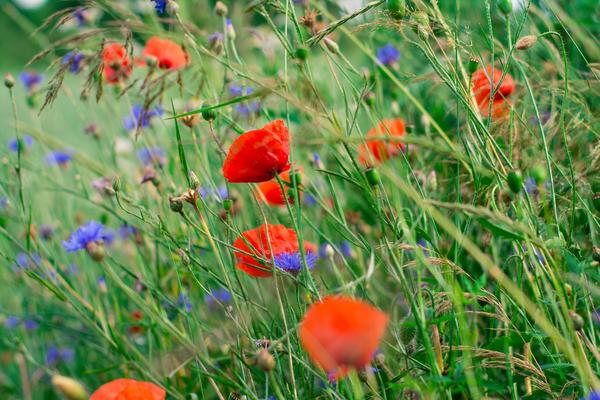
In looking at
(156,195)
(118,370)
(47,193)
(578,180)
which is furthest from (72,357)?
(578,180)

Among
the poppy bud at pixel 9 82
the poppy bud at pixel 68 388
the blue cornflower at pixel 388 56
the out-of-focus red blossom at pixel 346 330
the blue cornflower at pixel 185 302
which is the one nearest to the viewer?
the out-of-focus red blossom at pixel 346 330

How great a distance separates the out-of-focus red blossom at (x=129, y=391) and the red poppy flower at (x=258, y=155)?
0.24 metres

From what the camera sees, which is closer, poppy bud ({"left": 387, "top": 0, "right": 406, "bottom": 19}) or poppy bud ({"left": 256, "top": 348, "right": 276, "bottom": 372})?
poppy bud ({"left": 256, "top": 348, "right": 276, "bottom": 372})

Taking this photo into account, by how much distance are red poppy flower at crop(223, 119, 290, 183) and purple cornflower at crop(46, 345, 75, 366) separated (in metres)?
0.85

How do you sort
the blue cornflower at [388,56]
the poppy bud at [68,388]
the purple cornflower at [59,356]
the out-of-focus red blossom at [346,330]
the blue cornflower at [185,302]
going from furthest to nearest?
the blue cornflower at [388,56] < the purple cornflower at [59,356] < the blue cornflower at [185,302] < the poppy bud at [68,388] < the out-of-focus red blossom at [346,330]

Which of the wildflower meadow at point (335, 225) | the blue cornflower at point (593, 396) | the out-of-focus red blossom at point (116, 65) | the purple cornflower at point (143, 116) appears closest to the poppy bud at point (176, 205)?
the wildflower meadow at point (335, 225)

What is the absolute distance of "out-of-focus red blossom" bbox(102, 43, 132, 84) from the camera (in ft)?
3.51

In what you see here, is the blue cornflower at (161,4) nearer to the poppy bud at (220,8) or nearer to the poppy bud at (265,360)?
the poppy bud at (220,8)

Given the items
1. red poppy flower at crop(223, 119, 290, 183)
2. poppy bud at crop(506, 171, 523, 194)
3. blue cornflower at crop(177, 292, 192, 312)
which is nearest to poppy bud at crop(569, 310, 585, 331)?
poppy bud at crop(506, 171, 523, 194)

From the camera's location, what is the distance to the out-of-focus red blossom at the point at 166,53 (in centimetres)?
108

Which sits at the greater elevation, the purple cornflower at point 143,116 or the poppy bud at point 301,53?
the purple cornflower at point 143,116

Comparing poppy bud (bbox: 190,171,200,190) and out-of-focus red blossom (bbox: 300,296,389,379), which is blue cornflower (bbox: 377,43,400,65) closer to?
poppy bud (bbox: 190,171,200,190)

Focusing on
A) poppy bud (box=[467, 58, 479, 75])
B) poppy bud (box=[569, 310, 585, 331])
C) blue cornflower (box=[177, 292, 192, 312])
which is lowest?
poppy bud (box=[569, 310, 585, 331])

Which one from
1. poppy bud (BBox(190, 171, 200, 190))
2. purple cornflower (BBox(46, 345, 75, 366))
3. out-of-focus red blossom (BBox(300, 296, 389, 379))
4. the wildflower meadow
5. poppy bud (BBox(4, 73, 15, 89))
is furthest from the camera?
purple cornflower (BBox(46, 345, 75, 366))
